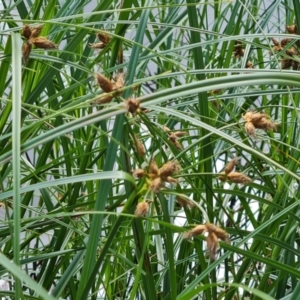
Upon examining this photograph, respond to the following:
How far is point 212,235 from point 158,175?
0.05 m

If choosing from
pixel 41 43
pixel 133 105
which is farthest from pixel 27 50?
pixel 133 105

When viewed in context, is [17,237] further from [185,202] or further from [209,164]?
[209,164]

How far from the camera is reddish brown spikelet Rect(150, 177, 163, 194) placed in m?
0.35

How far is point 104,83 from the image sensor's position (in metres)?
0.38

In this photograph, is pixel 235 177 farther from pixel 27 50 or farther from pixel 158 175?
pixel 27 50

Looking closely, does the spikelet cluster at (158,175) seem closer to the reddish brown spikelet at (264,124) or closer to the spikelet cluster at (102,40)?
the reddish brown spikelet at (264,124)

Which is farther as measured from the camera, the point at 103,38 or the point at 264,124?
the point at 103,38

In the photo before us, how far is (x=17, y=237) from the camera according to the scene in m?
0.32

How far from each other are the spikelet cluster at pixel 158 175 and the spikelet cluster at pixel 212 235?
0.10ft

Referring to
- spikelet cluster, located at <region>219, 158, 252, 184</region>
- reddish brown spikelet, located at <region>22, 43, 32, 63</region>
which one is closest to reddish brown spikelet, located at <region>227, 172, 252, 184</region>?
spikelet cluster, located at <region>219, 158, 252, 184</region>

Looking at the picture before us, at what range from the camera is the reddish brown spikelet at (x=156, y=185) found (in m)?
0.35

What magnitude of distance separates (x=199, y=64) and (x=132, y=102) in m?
0.21

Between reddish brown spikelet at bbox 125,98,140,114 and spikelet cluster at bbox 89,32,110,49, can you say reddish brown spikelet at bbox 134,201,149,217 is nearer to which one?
reddish brown spikelet at bbox 125,98,140,114

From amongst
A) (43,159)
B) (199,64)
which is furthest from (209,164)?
(43,159)
